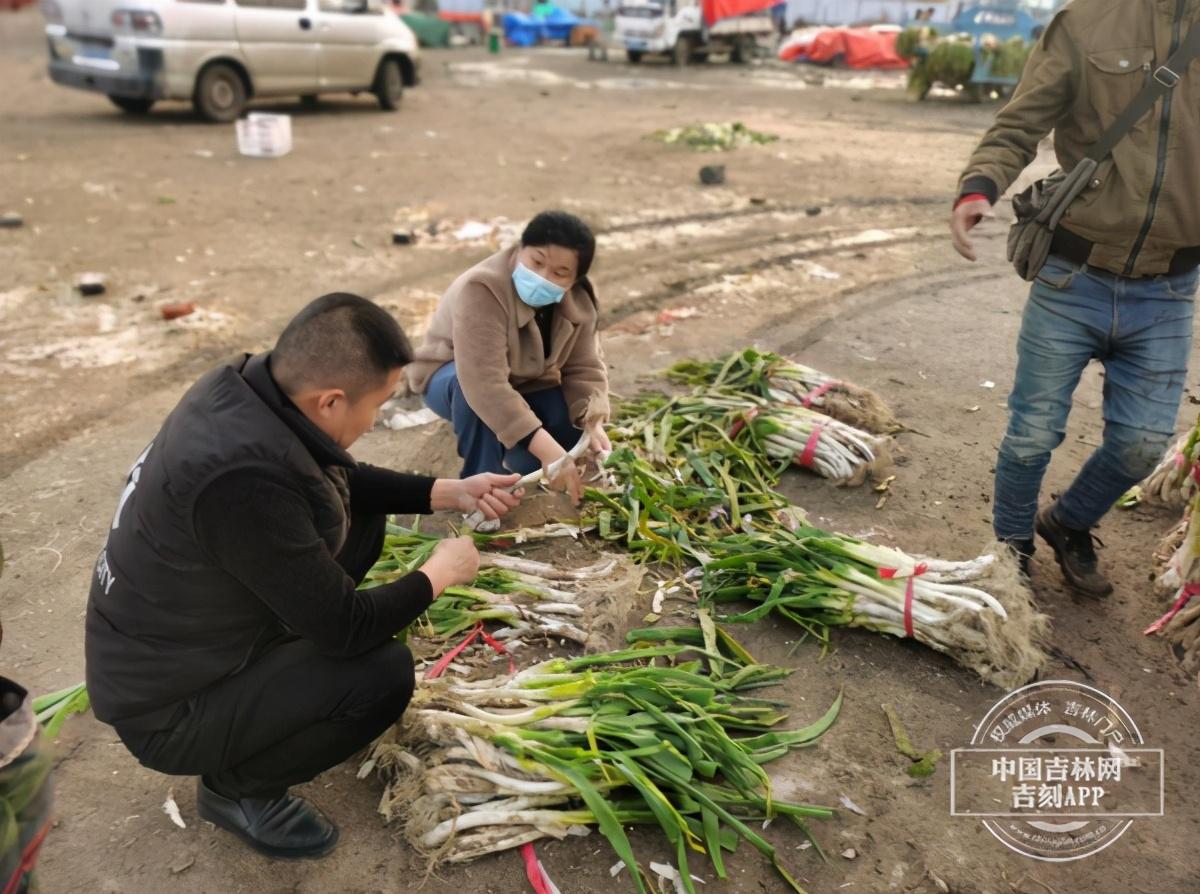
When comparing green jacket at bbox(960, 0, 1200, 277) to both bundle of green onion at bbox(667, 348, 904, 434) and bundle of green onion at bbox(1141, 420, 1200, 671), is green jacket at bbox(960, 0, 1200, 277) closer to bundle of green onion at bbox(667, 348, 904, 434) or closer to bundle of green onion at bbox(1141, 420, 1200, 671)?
bundle of green onion at bbox(1141, 420, 1200, 671)

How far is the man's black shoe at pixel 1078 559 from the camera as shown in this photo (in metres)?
3.21

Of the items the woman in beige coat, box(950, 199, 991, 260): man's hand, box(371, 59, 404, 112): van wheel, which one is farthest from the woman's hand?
box(371, 59, 404, 112): van wheel

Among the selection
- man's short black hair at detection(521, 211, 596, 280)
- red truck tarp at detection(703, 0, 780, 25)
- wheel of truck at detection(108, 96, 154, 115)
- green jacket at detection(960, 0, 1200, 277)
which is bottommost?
wheel of truck at detection(108, 96, 154, 115)

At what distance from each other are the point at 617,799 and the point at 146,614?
3.86 ft

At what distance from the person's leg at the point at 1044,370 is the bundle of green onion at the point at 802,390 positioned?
1.08m

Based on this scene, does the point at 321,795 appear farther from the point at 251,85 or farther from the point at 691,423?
the point at 251,85

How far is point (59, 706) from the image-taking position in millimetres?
2568

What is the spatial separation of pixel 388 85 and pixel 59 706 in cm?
1135

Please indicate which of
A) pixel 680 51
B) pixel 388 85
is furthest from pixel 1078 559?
pixel 680 51

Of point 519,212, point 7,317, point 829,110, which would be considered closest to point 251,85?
A: point 519,212

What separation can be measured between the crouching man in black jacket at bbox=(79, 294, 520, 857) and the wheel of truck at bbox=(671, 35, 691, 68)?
2074 cm

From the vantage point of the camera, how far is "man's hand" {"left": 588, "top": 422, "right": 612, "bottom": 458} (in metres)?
3.40

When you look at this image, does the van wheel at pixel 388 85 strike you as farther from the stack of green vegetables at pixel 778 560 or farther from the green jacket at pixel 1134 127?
the green jacket at pixel 1134 127

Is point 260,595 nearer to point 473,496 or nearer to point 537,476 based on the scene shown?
point 473,496
